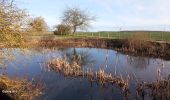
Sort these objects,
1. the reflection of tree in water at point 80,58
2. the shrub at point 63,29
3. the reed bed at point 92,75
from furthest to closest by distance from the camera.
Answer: the shrub at point 63,29 < the reflection of tree in water at point 80,58 < the reed bed at point 92,75

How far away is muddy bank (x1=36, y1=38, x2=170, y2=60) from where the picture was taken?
38.0m

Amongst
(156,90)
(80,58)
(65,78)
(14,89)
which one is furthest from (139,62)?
(14,89)

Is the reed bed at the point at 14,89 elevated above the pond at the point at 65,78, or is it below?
above

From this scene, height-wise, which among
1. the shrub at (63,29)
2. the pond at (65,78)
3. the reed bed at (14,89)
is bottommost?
the pond at (65,78)

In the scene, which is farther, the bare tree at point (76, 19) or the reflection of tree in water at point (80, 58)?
the bare tree at point (76, 19)

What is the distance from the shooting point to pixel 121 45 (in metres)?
46.2

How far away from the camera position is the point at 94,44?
50531 millimetres

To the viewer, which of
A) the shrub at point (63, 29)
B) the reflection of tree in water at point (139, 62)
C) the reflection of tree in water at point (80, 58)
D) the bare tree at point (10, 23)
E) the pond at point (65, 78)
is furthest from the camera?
the shrub at point (63, 29)

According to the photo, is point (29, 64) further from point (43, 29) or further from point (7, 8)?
point (7, 8)

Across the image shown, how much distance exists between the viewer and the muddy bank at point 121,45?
38.0 metres

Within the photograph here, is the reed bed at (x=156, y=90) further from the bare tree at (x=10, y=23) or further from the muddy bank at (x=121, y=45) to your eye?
the muddy bank at (x=121, y=45)

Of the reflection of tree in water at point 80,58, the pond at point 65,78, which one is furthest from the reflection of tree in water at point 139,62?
the reflection of tree in water at point 80,58

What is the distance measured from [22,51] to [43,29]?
2181 mm

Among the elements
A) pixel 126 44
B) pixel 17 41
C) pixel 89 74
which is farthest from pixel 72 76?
pixel 126 44
